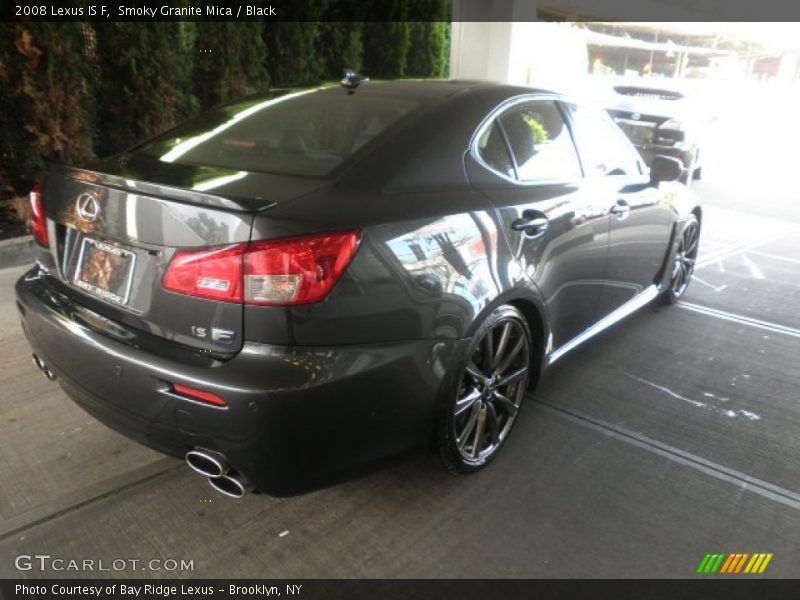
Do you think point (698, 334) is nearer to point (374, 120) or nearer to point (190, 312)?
point (374, 120)

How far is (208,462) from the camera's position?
1.88 m

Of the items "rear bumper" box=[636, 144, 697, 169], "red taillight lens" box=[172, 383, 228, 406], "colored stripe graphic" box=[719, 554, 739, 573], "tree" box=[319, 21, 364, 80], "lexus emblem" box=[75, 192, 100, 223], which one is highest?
"tree" box=[319, 21, 364, 80]

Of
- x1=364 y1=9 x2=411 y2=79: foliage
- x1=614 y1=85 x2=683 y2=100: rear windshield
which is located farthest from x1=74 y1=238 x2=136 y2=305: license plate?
x1=614 y1=85 x2=683 y2=100: rear windshield

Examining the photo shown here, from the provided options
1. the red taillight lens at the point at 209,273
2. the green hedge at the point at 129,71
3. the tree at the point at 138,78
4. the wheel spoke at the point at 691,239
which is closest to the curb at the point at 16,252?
the green hedge at the point at 129,71

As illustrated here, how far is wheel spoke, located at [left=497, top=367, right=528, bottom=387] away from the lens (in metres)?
2.56

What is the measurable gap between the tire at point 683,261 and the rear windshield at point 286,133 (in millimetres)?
2705

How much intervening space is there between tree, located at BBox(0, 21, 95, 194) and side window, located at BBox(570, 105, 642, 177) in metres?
3.94

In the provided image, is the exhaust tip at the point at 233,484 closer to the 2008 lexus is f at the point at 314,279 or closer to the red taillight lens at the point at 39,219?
the 2008 lexus is f at the point at 314,279

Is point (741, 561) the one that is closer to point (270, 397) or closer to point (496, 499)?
point (496, 499)

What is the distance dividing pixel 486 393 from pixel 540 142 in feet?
3.85

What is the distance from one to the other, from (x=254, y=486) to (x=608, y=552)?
1.23 meters

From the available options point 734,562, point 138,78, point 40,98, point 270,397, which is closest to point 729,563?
point 734,562

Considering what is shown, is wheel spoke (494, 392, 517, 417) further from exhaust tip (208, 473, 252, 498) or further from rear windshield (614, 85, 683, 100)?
rear windshield (614, 85, 683, 100)
